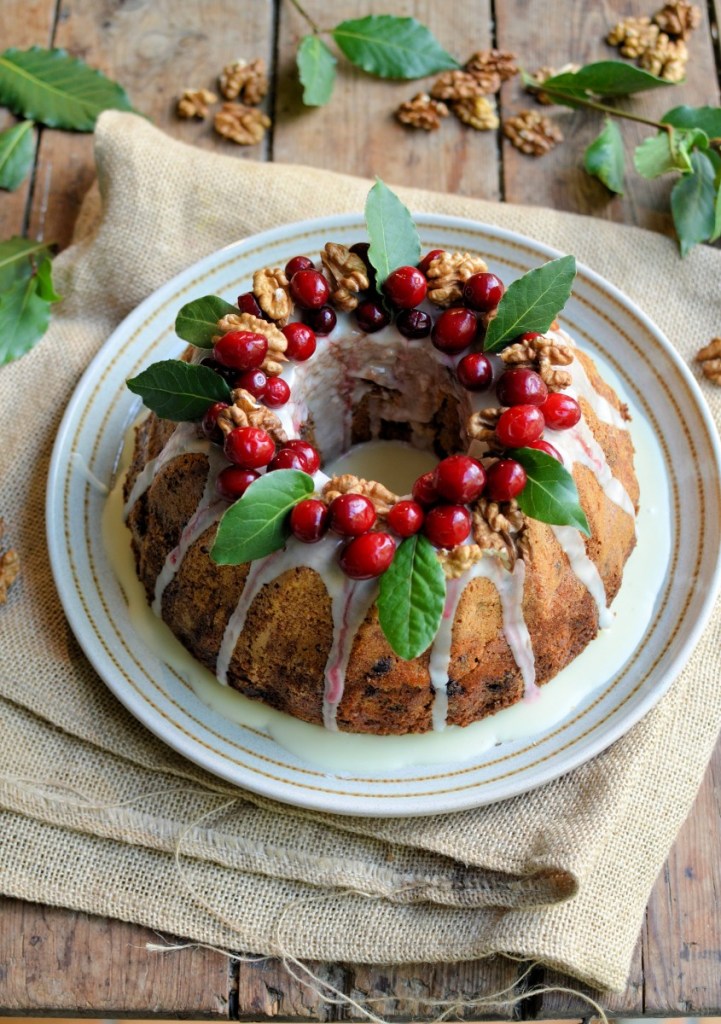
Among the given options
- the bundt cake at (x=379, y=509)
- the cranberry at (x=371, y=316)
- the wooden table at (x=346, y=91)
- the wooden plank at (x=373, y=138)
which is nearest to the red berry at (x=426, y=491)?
the bundt cake at (x=379, y=509)

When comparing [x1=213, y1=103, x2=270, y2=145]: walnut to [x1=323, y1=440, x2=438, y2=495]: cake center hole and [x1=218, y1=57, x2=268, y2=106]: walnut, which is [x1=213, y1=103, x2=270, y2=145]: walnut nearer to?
[x1=218, y1=57, x2=268, y2=106]: walnut

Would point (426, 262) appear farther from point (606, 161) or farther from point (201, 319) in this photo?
point (606, 161)

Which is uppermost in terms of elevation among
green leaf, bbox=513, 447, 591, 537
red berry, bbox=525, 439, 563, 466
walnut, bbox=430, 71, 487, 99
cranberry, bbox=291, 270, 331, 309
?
walnut, bbox=430, 71, 487, 99

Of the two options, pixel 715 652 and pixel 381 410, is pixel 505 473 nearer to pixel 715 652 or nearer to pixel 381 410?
pixel 381 410

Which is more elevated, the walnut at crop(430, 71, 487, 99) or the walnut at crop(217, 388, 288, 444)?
the walnut at crop(430, 71, 487, 99)

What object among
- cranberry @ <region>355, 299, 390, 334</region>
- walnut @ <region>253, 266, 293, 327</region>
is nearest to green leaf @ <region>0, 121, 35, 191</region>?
walnut @ <region>253, 266, 293, 327</region>

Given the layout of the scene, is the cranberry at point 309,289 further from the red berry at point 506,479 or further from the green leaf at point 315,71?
the green leaf at point 315,71
